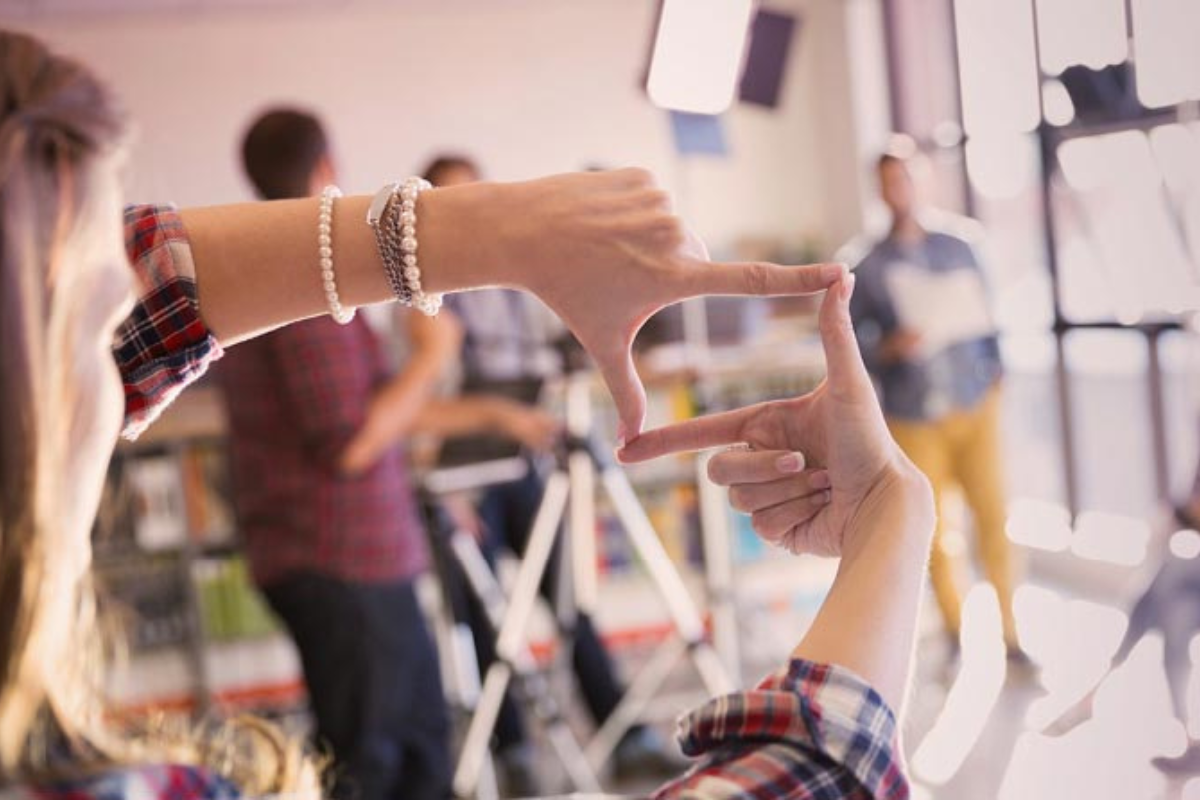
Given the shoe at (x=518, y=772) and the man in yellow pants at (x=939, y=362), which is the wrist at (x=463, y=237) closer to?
the shoe at (x=518, y=772)

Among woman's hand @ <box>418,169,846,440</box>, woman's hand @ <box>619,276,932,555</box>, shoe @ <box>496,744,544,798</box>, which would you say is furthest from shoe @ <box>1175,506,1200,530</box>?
woman's hand @ <box>418,169,846,440</box>

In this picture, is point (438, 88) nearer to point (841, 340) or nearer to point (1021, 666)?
point (1021, 666)

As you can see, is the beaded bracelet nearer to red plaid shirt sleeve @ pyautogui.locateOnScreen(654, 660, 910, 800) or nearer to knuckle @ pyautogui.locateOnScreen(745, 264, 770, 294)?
knuckle @ pyautogui.locateOnScreen(745, 264, 770, 294)

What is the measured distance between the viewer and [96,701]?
2.27ft

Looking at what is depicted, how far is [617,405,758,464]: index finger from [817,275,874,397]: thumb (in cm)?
9

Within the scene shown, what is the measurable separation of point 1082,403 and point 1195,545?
3076 millimetres

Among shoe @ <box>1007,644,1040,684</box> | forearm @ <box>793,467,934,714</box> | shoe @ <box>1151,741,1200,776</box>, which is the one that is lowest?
shoe @ <box>1007,644,1040,684</box>

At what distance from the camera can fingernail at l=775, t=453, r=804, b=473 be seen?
876 millimetres

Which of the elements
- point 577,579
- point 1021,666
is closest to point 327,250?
point 577,579

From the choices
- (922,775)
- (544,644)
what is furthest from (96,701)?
(544,644)

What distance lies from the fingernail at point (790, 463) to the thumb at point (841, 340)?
0.21 feet

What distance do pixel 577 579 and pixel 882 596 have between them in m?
2.93

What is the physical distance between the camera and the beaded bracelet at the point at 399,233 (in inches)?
35.3

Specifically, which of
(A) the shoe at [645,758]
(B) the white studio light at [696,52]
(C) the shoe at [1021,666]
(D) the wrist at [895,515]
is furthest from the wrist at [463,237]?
(C) the shoe at [1021,666]
